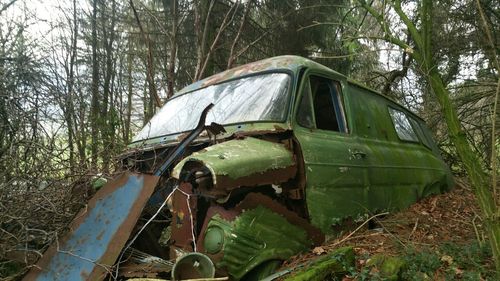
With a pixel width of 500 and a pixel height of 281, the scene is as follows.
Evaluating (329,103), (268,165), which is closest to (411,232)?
(329,103)

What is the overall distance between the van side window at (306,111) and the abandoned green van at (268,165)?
1cm

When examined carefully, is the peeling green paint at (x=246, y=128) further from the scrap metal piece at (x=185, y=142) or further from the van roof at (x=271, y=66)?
the van roof at (x=271, y=66)

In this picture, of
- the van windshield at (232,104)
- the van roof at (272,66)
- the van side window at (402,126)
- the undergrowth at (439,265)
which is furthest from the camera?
the van side window at (402,126)

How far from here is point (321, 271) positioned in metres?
2.94

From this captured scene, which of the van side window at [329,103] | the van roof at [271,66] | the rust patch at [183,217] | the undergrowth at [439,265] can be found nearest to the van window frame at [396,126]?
the van side window at [329,103]

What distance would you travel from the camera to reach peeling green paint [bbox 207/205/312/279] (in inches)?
117

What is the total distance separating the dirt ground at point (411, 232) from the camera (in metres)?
3.71

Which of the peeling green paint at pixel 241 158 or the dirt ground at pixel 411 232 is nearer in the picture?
the peeling green paint at pixel 241 158

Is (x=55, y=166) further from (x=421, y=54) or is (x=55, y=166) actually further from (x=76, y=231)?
(x=421, y=54)

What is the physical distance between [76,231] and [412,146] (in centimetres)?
467

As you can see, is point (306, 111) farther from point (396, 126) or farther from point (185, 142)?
point (396, 126)

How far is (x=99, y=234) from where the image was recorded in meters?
3.04

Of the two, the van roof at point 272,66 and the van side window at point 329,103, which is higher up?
the van roof at point 272,66

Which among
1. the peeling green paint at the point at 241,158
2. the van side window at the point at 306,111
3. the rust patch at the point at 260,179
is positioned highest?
the van side window at the point at 306,111
